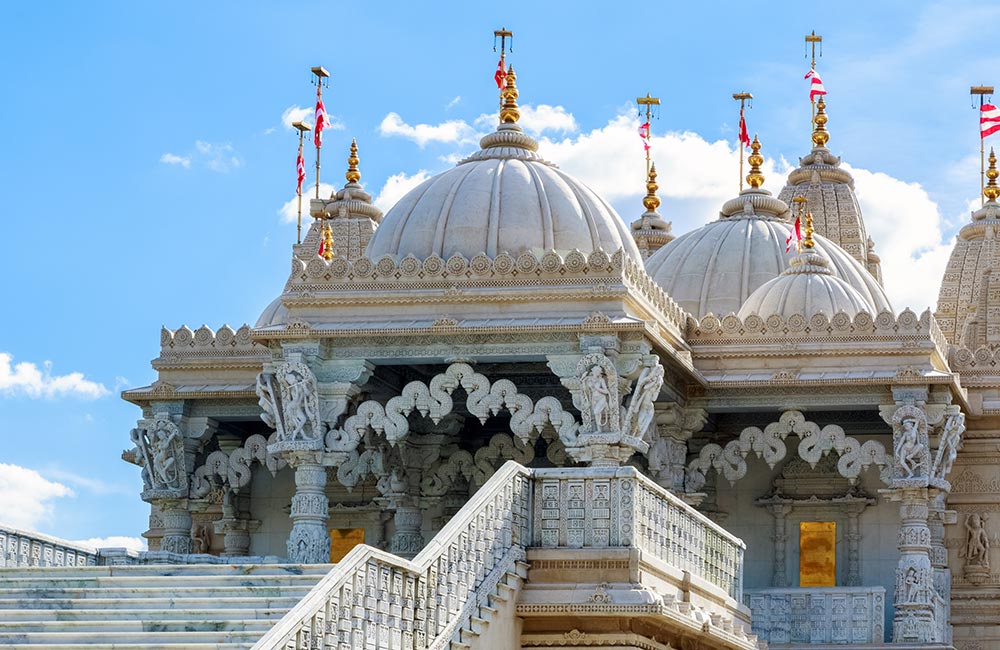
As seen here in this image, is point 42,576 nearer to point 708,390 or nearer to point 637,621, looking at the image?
point 637,621

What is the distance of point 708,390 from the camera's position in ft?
87.6

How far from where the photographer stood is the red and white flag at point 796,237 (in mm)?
30656

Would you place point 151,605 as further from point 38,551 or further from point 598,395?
point 598,395

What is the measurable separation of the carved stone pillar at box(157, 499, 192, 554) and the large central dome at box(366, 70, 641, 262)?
14.2 feet

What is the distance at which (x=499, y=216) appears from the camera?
Answer: 26188 mm

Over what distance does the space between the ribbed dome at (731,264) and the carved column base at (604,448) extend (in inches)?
303

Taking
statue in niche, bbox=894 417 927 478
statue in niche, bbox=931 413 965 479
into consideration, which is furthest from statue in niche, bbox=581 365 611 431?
statue in niche, bbox=931 413 965 479

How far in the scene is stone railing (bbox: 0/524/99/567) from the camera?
65.1ft

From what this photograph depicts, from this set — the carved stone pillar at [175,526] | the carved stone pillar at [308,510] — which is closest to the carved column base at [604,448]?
the carved stone pillar at [308,510]

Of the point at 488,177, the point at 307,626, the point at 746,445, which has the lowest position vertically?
the point at 307,626

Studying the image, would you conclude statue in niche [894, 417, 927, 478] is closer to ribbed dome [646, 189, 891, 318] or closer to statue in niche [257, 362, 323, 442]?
ribbed dome [646, 189, 891, 318]

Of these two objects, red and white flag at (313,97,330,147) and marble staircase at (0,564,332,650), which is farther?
red and white flag at (313,97,330,147)

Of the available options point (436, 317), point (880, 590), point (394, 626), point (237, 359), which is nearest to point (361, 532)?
point (237, 359)

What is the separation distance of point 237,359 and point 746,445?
7.02 m
